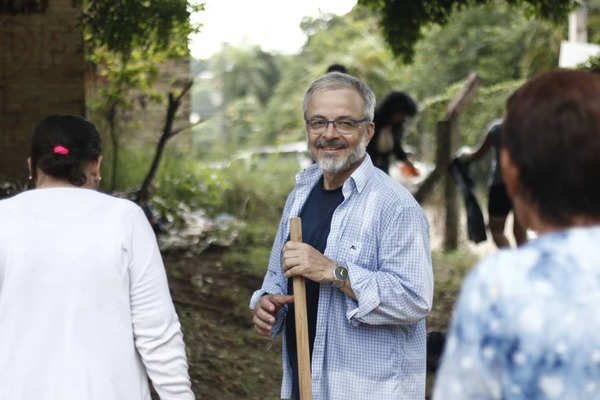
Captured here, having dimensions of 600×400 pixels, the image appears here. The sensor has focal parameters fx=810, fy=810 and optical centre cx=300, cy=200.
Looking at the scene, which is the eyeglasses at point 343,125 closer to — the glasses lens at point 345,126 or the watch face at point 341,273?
the glasses lens at point 345,126

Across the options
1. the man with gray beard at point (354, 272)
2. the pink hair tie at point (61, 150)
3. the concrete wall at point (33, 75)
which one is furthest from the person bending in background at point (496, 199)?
the pink hair tie at point (61, 150)

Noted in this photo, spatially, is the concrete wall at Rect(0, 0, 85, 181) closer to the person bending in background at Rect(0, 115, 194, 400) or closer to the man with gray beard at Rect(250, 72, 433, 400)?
the man with gray beard at Rect(250, 72, 433, 400)

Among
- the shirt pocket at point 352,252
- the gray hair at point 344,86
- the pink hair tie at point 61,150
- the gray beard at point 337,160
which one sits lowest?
the shirt pocket at point 352,252

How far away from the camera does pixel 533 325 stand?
144 centimetres

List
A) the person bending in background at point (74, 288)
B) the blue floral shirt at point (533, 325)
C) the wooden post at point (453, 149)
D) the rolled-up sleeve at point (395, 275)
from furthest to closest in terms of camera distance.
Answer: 1. the wooden post at point (453, 149)
2. the rolled-up sleeve at point (395, 275)
3. the person bending in background at point (74, 288)
4. the blue floral shirt at point (533, 325)

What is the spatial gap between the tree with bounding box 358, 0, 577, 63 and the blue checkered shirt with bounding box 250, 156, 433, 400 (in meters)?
4.78

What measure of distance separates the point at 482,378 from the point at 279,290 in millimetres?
1870

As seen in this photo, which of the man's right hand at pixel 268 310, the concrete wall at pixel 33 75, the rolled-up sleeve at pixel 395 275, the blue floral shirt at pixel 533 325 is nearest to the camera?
the blue floral shirt at pixel 533 325

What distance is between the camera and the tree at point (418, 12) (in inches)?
295

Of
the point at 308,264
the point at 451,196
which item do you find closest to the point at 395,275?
the point at 308,264

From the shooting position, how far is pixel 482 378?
4.85 feet

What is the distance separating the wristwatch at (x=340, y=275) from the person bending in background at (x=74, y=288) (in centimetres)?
59

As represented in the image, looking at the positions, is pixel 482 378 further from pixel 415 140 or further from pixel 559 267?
pixel 415 140

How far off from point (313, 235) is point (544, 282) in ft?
5.75
